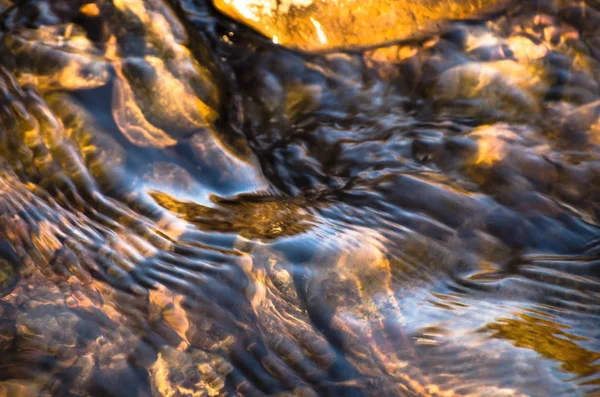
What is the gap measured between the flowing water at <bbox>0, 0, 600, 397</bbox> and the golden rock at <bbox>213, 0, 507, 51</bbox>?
0.21ft

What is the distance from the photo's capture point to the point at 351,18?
9.84ft

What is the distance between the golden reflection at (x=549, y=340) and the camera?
180 centimetres

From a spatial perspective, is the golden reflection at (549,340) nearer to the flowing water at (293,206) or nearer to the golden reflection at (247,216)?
the flowing water at (293,206)

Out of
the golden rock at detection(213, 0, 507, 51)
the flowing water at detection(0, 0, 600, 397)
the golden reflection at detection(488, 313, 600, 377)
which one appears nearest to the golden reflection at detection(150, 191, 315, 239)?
the flowing water at detection(0, 0, 600, 397)

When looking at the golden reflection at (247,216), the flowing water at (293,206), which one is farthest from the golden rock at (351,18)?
the golden reflection at (247,216)

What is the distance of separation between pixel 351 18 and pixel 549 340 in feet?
6.59

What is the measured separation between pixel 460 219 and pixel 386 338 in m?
0.81

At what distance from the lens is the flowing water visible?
73.9 inches

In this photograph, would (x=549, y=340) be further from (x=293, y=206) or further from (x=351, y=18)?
(x=351, y=18)

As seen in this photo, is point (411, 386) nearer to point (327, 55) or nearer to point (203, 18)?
point (327, 55)

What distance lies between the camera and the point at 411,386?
1850 mm

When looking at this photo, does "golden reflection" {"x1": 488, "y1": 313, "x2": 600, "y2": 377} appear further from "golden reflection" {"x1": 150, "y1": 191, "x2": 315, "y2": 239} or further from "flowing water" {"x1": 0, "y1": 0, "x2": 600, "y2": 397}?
"golden reflection" {"x1": 150, "y1": 191, "x2": 315, "y2": 239}

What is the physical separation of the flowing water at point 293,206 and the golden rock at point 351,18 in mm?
64

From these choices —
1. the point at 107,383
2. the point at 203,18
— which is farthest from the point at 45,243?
the point at 203,18
